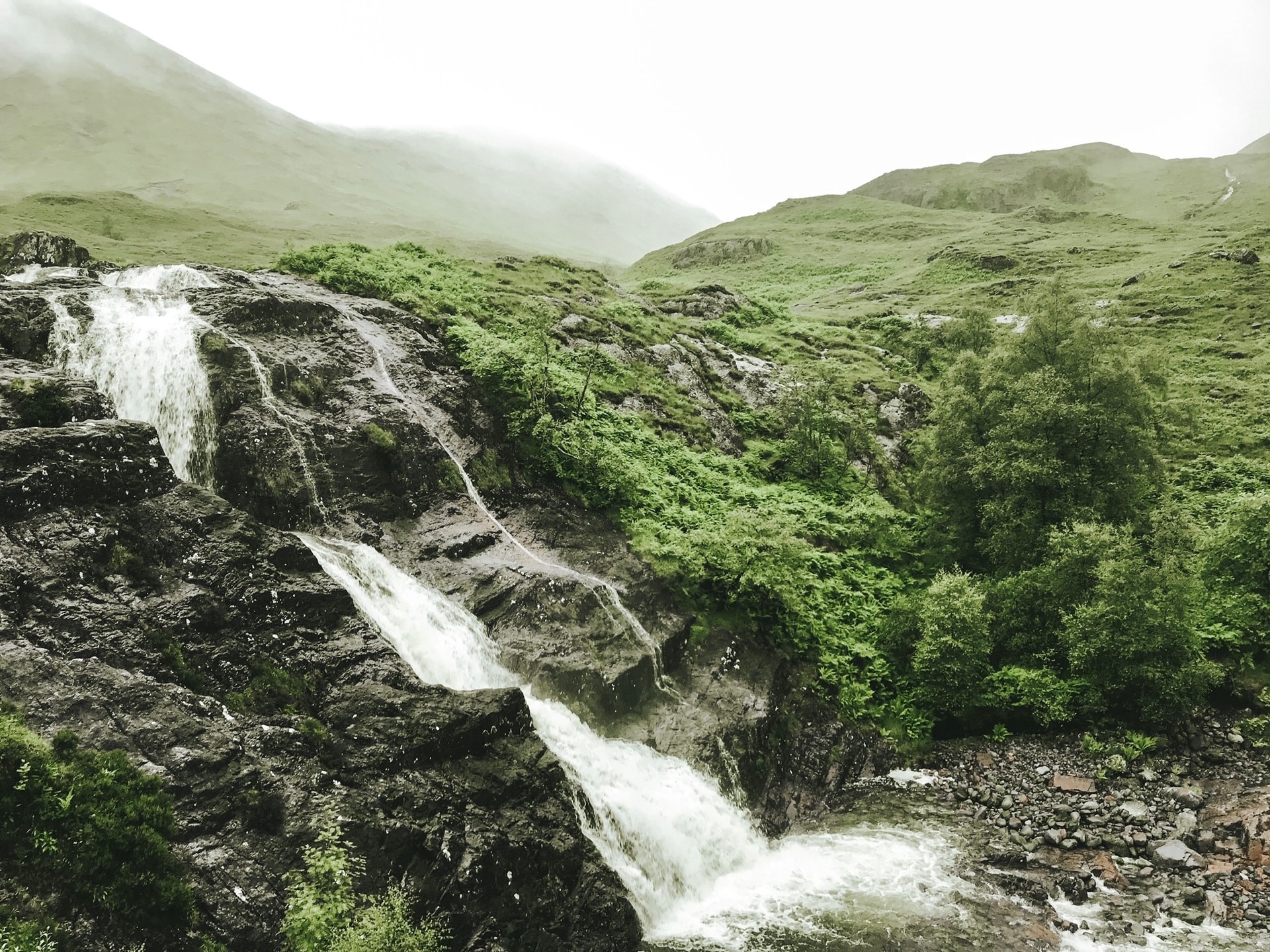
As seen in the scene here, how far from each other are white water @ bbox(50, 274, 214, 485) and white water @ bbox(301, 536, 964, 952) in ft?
14.9

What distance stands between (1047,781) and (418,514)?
20.9 meters

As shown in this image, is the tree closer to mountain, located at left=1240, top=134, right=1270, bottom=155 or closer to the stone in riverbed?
the stone in riverbed

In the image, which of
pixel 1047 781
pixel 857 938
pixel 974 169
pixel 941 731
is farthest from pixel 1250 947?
pixel 974 169

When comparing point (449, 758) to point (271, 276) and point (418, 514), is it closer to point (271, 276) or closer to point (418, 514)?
point (418, 514)

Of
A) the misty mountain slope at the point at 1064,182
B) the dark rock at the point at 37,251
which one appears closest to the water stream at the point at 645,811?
the dark rock at the point at 37,251

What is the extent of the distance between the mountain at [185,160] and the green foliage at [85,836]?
202 ft

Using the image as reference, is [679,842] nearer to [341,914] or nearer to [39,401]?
[341,914]

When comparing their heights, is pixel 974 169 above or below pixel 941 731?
above

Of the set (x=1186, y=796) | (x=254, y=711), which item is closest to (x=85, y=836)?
(x=254, y=711)

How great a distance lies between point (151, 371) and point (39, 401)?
603cm

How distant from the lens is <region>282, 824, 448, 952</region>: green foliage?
10.5m

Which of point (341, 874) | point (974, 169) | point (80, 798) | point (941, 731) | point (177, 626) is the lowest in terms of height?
point (941, 731)

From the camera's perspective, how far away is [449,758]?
45.1 ft

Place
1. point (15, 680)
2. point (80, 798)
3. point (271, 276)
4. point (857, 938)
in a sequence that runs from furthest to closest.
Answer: point (271, 276) < point (857, 938) < point (15, 680) < point (80, 798)
